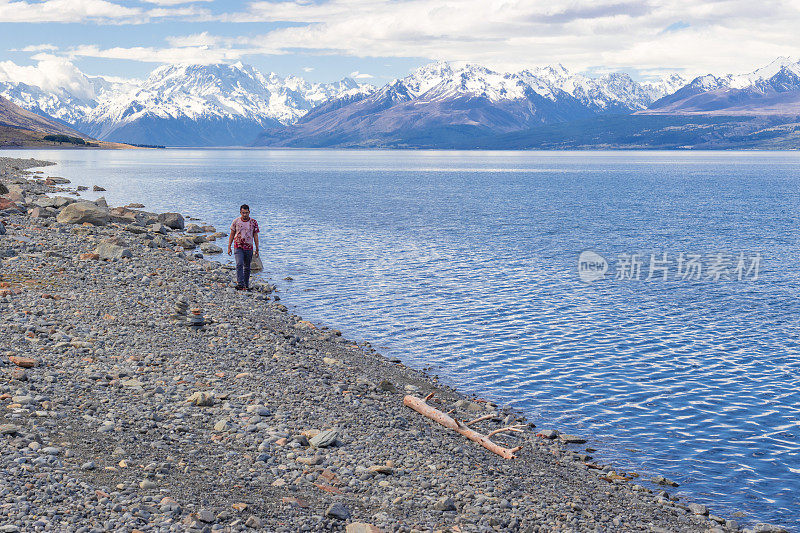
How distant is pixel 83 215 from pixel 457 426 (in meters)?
45.2

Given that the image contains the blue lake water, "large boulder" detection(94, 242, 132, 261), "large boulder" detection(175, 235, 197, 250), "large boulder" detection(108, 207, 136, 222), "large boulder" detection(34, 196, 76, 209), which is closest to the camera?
the blue lake water

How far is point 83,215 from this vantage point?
5525cm

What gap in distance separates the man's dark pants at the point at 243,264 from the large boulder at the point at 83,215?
906 inches

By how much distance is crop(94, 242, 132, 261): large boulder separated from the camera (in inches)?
1548

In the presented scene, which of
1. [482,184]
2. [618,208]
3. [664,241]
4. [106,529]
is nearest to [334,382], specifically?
[106,529]

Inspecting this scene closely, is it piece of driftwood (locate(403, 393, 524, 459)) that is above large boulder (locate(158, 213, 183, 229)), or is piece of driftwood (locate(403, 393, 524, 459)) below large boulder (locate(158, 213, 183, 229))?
below

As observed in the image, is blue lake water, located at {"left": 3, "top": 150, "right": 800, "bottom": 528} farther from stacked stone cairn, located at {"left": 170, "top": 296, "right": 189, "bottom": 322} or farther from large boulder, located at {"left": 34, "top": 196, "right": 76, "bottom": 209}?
large boulder, located at {"left": 34, "top": 196, "right": 76, "bottom": 209}

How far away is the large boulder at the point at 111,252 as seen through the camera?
39312mm

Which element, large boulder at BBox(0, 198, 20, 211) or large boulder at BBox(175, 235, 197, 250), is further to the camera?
large boulder at BBox(0, 198, 20, 211)

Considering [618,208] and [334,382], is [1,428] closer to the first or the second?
[334,382]

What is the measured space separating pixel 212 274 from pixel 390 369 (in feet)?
61.5

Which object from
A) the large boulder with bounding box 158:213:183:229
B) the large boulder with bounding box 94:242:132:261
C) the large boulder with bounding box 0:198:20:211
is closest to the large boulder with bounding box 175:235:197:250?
the large boulder with bounding box 158:213:183:229

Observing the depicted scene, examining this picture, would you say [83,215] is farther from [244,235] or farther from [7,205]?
[244,235]

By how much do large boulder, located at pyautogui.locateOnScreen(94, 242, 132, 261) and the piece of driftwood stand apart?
2446 centimetres
